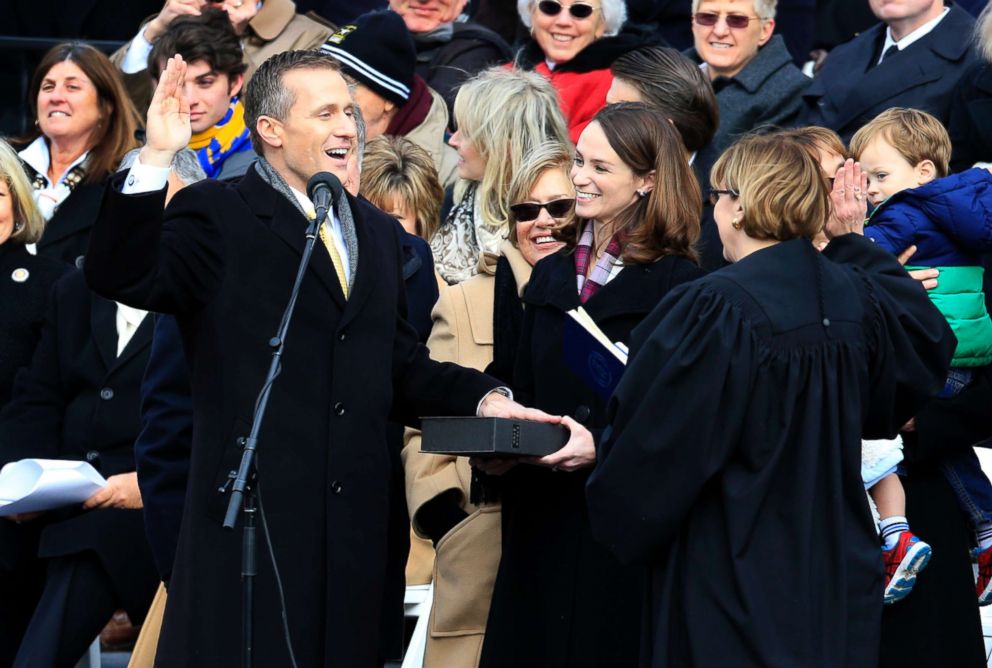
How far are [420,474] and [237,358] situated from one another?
133cm

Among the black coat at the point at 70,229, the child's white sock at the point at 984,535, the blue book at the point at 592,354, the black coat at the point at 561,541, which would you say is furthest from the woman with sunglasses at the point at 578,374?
the black coat at the point at 70,229

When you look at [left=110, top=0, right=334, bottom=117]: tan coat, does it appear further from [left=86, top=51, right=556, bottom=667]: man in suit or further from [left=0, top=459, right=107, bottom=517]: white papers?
[left=86, top=51, right=556, bottom=667]: man in suit

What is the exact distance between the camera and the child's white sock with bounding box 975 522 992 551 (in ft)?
18.4

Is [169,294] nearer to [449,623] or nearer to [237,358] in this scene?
[237,358]

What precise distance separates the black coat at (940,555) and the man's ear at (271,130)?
7.31 feet

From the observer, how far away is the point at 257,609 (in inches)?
183

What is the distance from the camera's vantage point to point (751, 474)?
4391 mm

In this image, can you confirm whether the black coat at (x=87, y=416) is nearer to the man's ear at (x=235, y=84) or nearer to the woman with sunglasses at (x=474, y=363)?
the woman with sunglasses at (x=474, y=363)

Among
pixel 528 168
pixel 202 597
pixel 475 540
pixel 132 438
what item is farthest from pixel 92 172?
pixel 202 597

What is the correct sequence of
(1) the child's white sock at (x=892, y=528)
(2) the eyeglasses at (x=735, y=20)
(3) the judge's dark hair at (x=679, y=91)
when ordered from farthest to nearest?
(2) the eyeglasses at (x=735, y=20), (3) the judge's dark hair at (x=679, y=91), (1) the child's white sock at (x=892, y=528)

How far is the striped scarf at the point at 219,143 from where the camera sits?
7902 mm

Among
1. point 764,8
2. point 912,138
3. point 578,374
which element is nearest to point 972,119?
point 912,138

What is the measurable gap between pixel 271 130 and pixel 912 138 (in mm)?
2465

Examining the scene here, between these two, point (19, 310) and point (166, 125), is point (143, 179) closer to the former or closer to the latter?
point (166, 125)
